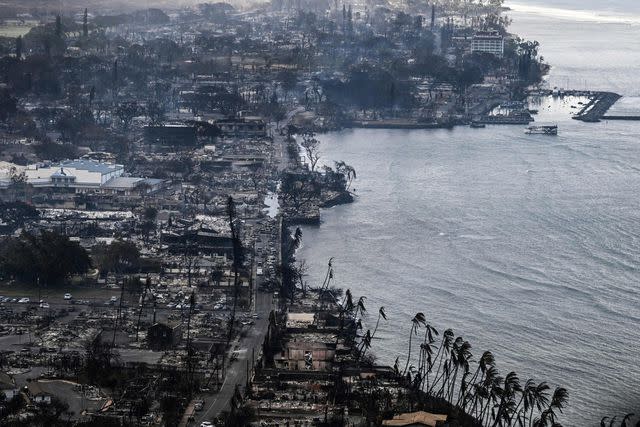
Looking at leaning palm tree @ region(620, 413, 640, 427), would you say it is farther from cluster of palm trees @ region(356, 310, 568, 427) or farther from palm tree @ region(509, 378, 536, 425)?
palm tree @ region(509, 378, 536, 425)

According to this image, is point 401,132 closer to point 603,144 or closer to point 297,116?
point 297,116

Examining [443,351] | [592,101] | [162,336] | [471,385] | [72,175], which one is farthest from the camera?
[592,101]

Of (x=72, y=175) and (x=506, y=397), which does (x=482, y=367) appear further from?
(x=72, y=175)

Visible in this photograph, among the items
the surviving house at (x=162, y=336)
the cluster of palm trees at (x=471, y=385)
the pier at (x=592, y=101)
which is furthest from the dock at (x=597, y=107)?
the surviving house at (x=162, y=336)

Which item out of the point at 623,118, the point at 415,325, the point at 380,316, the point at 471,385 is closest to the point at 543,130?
the point at 623,118

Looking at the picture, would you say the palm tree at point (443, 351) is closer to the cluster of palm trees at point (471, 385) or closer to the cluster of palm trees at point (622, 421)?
the cluster of palm trees at point (471, 385)

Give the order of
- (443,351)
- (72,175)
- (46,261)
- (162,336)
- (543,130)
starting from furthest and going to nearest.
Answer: (543,130)
(72,175)
(46,261)
(162,336)
(443,351)
